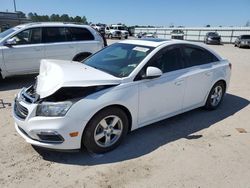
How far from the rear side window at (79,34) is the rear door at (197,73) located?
4491mm

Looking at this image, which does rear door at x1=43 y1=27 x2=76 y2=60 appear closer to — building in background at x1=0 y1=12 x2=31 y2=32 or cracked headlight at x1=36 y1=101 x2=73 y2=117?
cracked headlight at x1=36 y1=101 x2=73 y2=117

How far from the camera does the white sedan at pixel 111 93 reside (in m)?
3.42

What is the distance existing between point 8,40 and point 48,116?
15.9 feet

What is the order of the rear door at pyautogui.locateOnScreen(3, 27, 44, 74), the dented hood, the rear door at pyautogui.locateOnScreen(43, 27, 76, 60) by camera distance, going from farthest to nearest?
the rear door at pyautogui.locateOnScreen(43, 27, 76, 60) → the rear door at pyautogui.locateOnScreen(3, 27, 44, 74) → the dented hood

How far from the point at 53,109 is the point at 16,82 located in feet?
17.5

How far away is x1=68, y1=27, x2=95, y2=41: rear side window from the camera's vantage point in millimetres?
8404

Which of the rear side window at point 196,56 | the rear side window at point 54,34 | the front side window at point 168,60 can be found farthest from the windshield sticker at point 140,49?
the rear side window at point 54,34

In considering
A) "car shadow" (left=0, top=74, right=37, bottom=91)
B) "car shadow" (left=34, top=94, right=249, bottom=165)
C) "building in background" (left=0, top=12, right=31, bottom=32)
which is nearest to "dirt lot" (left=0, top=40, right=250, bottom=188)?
"car shadow" (left=34, top=94, right=249, bottom=165)

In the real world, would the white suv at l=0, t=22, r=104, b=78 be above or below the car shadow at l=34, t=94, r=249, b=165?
above

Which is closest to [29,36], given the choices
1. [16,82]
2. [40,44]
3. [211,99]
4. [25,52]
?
[40,44]

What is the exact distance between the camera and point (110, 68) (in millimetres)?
4332

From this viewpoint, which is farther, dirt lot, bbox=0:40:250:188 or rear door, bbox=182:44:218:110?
rear door, bbox=182:44:218:110

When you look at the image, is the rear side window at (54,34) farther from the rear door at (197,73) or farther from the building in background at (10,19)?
the building in background at (10,19)

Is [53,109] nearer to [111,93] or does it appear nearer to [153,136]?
[111,93]
